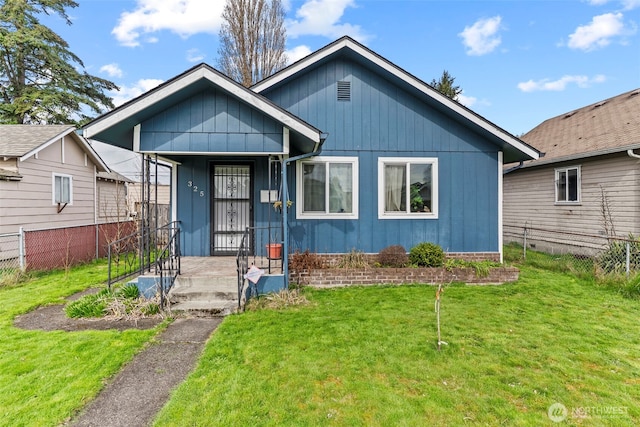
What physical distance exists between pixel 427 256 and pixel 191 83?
19.5 ft

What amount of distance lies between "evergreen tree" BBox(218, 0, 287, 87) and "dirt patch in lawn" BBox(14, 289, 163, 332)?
16.2 metres

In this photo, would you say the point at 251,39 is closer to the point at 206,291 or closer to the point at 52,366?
the point at 206,291

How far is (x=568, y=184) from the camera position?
1063 cm

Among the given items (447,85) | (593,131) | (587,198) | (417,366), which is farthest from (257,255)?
(447,85)

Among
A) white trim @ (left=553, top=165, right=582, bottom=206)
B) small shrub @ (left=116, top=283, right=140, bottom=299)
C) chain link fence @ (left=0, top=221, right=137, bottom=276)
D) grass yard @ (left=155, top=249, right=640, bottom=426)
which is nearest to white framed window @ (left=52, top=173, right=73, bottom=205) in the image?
chain link fence @ (left=0, top=221, right=137, bottom=276)

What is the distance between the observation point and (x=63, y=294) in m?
6.31

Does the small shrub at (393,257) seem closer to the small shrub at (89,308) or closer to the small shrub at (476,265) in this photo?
the small shrub at (476,265)

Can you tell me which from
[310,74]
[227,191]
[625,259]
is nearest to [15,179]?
[227,191]

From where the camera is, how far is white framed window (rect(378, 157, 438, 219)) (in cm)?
784

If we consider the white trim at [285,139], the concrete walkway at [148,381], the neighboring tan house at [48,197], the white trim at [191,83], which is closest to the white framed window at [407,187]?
the white trim at [191,83]

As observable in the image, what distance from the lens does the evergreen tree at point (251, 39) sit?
18234mm

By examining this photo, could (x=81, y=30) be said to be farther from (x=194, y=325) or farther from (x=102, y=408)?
(x=102, y=408)

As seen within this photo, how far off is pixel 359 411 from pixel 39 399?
2.99m

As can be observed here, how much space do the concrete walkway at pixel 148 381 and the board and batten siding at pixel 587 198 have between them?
Answer: 11.1 m
